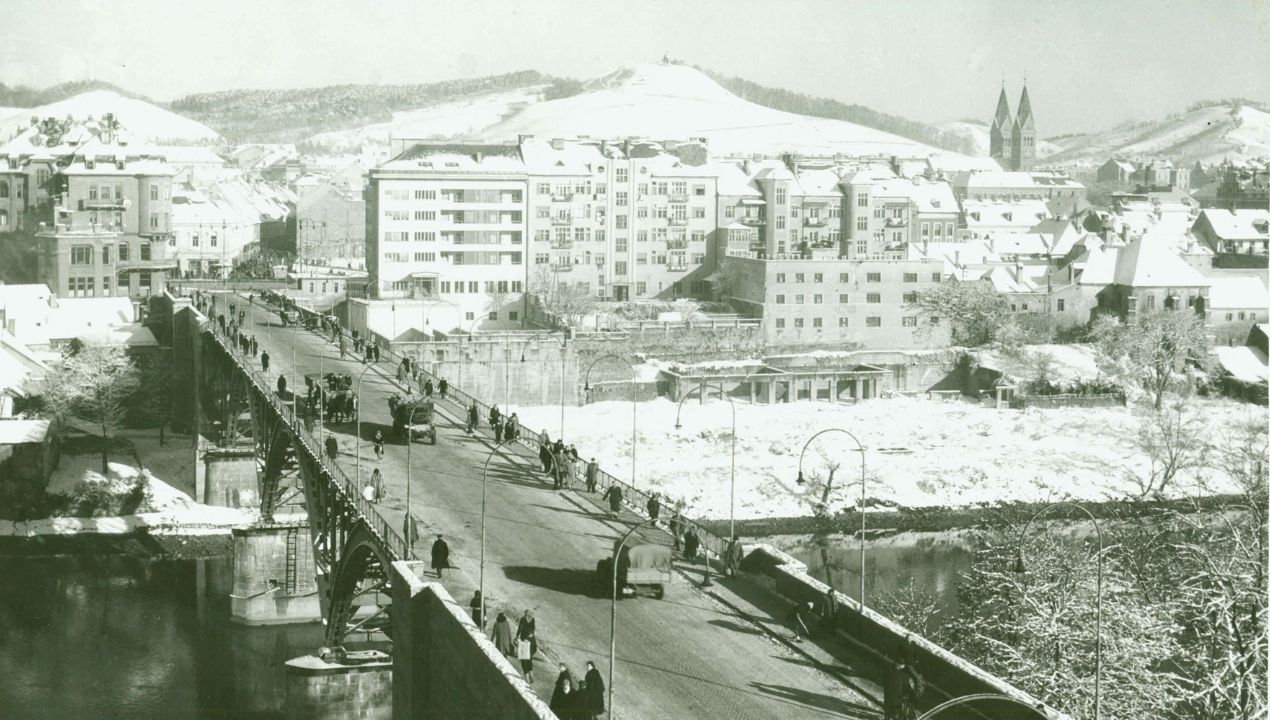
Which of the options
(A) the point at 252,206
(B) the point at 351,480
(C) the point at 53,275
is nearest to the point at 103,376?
(C) the point at 53,275

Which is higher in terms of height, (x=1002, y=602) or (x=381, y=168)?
(x=381, y=168)

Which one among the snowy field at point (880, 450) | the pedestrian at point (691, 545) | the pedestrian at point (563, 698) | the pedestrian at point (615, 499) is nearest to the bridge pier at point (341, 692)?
the pedestrian at point (615, 499)

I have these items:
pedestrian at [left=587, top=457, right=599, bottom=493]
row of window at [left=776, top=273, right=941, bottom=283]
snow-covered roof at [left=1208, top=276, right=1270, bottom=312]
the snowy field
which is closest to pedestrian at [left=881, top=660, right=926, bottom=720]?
pedestrian at [left=587, top=457, right=599, bottom=493]

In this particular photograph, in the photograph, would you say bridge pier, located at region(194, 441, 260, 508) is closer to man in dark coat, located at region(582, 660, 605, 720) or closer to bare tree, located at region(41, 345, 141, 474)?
bare tree, located at region(41, 345, 141, 474)

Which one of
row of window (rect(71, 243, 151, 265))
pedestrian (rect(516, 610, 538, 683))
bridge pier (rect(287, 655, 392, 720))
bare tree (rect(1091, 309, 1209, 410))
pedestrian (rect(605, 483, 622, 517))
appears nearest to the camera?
pedestrian (rect(516, 610, 538, 683))

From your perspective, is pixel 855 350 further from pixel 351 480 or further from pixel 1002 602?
pixel 351 480

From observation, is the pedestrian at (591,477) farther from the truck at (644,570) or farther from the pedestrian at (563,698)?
the pedestrian at (563,698)

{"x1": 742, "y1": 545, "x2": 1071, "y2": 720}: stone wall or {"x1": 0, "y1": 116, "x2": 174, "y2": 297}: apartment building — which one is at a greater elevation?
{"x1": 0, "y1": 116, "x2": 174, "y2": 297}: apartment building
